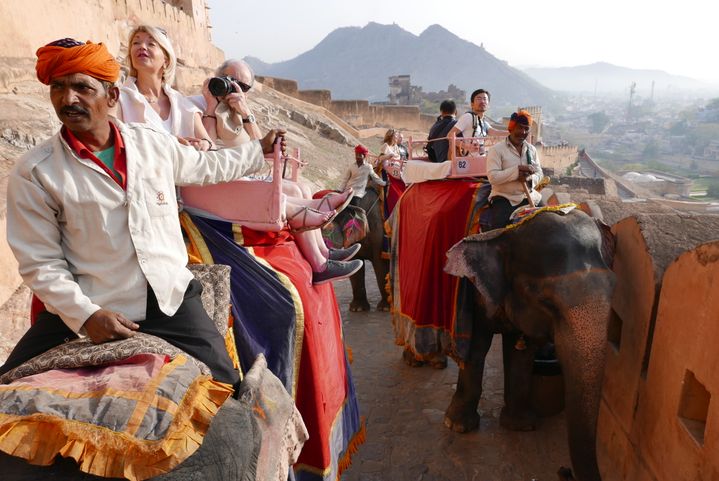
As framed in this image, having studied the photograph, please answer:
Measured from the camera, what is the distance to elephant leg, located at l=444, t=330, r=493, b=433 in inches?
175

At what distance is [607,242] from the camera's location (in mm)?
3637

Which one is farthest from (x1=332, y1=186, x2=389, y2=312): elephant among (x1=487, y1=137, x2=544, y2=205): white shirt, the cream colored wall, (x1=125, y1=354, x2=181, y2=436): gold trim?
(x1=125, y1=354, x2=181, y2=436): gold trim

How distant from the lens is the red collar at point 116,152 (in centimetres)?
184

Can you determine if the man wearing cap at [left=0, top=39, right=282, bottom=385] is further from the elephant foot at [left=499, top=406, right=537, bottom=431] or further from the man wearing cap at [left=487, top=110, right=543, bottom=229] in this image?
the elephant foot at [left=499, top=406, right=537, bottom=431]

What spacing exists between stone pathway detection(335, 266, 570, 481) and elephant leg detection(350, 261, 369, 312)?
1.77 meters

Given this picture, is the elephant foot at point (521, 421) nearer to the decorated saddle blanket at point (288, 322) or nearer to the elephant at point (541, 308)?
the elephant at point (541, 308)

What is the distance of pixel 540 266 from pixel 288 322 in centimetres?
173

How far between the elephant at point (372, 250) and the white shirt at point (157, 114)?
444 cm

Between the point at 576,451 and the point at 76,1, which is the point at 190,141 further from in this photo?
the point at 76,1

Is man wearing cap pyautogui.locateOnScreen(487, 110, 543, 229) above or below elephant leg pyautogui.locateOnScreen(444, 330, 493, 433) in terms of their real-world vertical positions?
above

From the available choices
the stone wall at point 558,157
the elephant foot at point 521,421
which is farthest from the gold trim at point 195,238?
the stone wall at point 558,157

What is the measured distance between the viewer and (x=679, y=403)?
2.67 meters

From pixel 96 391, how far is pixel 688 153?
103976 mm

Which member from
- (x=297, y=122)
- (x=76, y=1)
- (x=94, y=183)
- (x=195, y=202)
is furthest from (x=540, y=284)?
(x=297, y=122)
